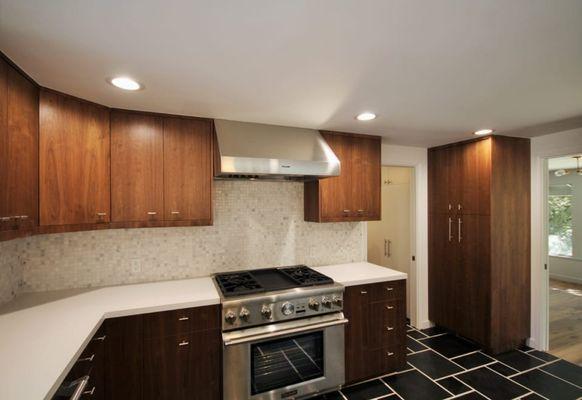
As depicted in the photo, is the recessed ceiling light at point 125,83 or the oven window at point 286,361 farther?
the oven window at point 286,361

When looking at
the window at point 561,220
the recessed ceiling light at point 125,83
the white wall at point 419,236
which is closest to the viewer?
the recessed ceiling light at point 125,83

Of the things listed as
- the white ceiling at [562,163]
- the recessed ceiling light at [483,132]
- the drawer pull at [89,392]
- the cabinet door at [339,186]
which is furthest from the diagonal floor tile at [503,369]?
the white ceiling at [562,163]

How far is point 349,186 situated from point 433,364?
1979mm

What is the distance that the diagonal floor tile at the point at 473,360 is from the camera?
279 cm

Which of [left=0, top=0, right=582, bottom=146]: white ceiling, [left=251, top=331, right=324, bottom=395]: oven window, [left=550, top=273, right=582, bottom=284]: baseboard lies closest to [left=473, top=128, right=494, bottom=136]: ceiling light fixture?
[left=0, top=0, right=582, bottom=146]: white ceiling

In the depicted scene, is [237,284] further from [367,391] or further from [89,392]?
[367,391]

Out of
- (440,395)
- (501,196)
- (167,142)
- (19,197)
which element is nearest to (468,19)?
(167,142)

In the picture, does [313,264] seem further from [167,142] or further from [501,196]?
[501,196]

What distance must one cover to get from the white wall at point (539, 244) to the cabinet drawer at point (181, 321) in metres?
3.41

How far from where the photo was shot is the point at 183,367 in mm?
1952

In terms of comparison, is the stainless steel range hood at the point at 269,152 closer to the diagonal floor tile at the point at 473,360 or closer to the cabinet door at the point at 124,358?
the cabinet door at the point at 124,358

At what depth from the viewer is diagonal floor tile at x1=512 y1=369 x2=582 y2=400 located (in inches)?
92.7

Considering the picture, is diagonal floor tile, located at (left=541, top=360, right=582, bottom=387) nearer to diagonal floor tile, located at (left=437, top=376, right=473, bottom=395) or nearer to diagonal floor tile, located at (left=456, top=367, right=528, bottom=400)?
diagonal floor tile, located at (left=456, top=367, right=528, bottom=400)

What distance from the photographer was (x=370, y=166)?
9.63ft
